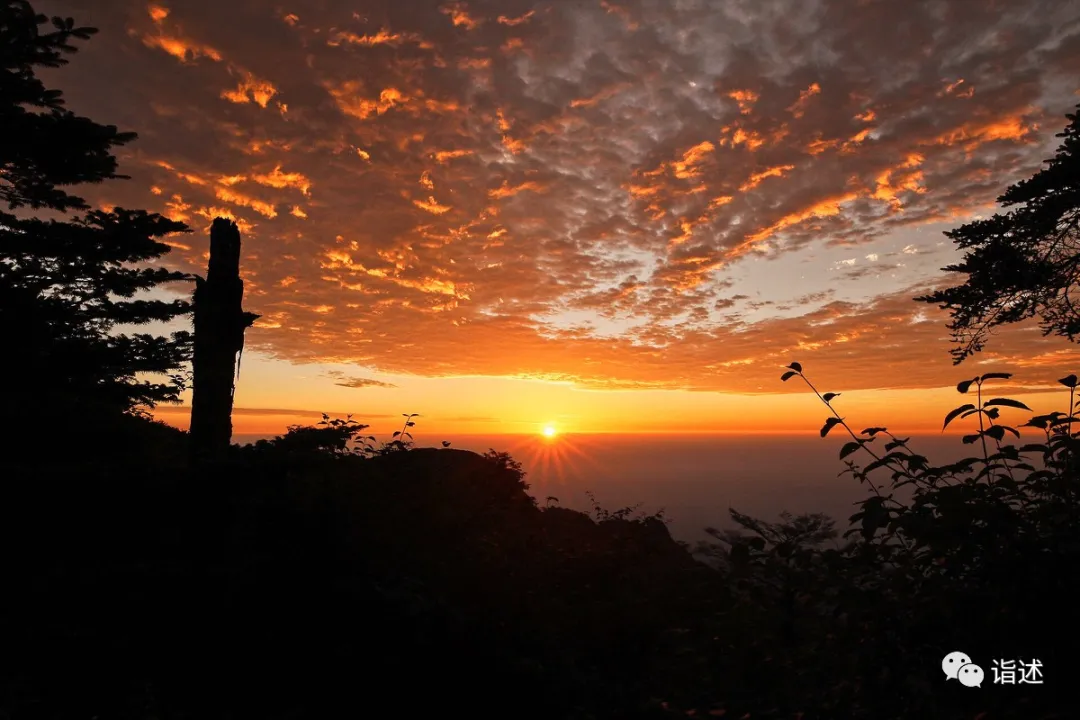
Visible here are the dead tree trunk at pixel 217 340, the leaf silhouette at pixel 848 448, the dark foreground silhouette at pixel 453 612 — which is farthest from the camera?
the dead tree trunk at pixel 217 340

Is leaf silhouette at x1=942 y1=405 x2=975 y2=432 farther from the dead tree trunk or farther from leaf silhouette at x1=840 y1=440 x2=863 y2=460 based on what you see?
the dead tree trunk

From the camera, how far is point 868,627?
11.2 ft

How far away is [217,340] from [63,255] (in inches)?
397

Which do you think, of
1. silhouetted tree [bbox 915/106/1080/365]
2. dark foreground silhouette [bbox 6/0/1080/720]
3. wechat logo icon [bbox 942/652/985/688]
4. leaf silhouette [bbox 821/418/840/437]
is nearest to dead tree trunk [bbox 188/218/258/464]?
dark foreground silhouette [bbox 6/0/1080/720]

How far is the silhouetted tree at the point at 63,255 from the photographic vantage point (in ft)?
41.4

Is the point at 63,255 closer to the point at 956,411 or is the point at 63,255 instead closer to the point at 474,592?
the point at 474,592

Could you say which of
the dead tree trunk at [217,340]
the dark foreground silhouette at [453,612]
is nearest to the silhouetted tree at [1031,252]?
the dark foreground silhouette at [453,612]

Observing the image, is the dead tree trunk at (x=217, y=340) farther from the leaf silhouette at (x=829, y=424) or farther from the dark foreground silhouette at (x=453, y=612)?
the leaf silhouette at (x=829, y=424)

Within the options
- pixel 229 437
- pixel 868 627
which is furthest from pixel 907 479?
pixel 229 437

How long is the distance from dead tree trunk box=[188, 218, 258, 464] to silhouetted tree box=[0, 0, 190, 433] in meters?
3.06

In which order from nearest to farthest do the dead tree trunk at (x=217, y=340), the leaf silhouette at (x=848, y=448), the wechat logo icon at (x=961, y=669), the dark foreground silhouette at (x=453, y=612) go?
the wechat logo icon at (x=961, y=669), the dark foreground silhouette at (x=453, y=612), the leaf silhouette at (x=848, y=448), the dead tree trunk at (x=217, y=340)

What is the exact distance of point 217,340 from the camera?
9.27m

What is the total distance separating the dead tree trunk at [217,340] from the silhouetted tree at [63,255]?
3.06 metres

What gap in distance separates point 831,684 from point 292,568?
5.19 metres
